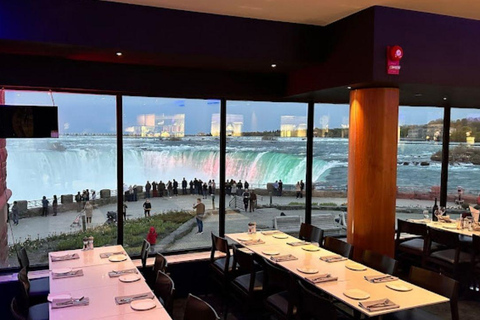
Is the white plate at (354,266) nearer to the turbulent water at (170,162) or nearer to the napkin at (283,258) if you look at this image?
→ the napkin at (283,258)

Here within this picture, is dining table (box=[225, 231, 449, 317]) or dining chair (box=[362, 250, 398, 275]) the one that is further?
dining chair (box=[362, 250, 398, 275])

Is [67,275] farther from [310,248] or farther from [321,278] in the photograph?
[310,248]

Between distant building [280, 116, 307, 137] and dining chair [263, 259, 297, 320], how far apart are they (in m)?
2.66

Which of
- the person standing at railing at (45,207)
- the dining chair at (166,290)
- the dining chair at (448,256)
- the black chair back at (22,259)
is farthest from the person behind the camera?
the dining chair at (448,256)

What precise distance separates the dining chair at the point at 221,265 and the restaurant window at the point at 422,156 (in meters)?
3.58

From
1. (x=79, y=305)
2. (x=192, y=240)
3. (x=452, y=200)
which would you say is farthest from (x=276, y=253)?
(x=452, y=200)

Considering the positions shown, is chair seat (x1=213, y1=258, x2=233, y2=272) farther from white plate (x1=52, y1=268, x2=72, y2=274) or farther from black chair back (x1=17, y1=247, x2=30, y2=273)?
black chair back (x1=17, y1=247, x2=30, y2=273)

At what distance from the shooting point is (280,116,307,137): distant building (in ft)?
20.3

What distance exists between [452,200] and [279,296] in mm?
5039

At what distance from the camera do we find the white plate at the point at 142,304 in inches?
117

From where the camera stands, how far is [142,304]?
304cm

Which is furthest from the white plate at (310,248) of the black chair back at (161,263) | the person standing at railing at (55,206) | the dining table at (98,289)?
the person standing at railing at (55,206)

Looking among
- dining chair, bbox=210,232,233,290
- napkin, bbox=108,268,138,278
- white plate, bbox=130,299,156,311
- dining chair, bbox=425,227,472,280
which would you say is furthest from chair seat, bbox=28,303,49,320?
dining chair, bbox=425,227,472,280

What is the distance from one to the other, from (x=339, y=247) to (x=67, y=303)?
10.00 feet
